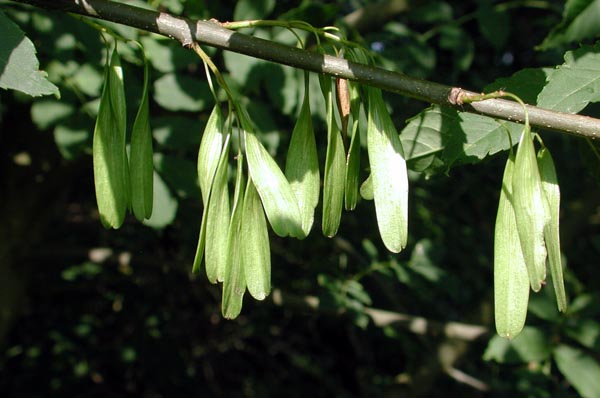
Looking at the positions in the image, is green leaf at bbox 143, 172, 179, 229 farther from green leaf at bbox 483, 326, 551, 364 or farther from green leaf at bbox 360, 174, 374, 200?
green leaf at bbox 483, 326, 551, 364

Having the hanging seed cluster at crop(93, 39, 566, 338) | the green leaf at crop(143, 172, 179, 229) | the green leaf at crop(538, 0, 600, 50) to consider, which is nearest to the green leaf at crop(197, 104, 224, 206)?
the hanging seed cluster at crop(93, 39, 566, 338)

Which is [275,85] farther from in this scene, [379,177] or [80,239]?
[80,239]

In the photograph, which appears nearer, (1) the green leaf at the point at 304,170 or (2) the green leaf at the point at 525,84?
(1) the green leaf at the point at 304,170

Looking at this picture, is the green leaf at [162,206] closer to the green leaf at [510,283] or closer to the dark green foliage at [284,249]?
the dark green foliage at [284,249]

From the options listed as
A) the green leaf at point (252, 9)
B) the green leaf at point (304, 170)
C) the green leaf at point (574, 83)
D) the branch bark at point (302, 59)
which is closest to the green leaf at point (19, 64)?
the branch bark at point (302, 59)

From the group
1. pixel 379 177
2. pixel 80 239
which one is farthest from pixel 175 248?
pixel 379 177

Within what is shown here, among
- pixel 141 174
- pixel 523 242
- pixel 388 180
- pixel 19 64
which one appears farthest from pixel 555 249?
pixel 19 64
